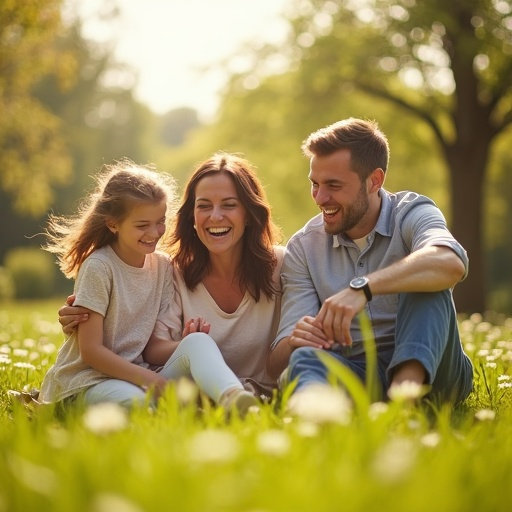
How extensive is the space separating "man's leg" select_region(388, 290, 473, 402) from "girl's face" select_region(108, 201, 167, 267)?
1343 mm

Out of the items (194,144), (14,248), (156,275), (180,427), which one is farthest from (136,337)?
(14,248)

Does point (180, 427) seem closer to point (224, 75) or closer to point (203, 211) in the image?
point (203, 211)

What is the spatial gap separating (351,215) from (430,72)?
10.4 meters

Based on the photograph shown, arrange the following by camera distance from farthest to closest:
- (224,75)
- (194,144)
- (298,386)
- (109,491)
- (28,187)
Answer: (194,144), (28,187), (224,75), (298,386), (109,491)

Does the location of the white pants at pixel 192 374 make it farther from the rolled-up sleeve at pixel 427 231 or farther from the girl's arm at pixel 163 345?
the rolled-up sleeve at pixel 427 231

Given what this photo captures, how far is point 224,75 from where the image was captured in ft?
52.6

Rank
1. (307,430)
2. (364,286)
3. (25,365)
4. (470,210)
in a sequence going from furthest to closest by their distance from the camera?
(470,210)
(25,365)
(364,286)
(307,430)

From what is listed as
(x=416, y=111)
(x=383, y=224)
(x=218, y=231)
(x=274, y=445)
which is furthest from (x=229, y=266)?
(x=416, y=111)

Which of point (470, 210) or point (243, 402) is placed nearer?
point (243, 402)

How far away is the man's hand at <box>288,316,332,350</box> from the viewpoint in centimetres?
343

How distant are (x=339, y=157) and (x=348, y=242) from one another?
0.46 m

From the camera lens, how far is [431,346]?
10.9 ft

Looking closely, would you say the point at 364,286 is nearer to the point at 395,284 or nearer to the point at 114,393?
the point at 395,284

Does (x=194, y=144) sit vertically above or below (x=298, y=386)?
above
